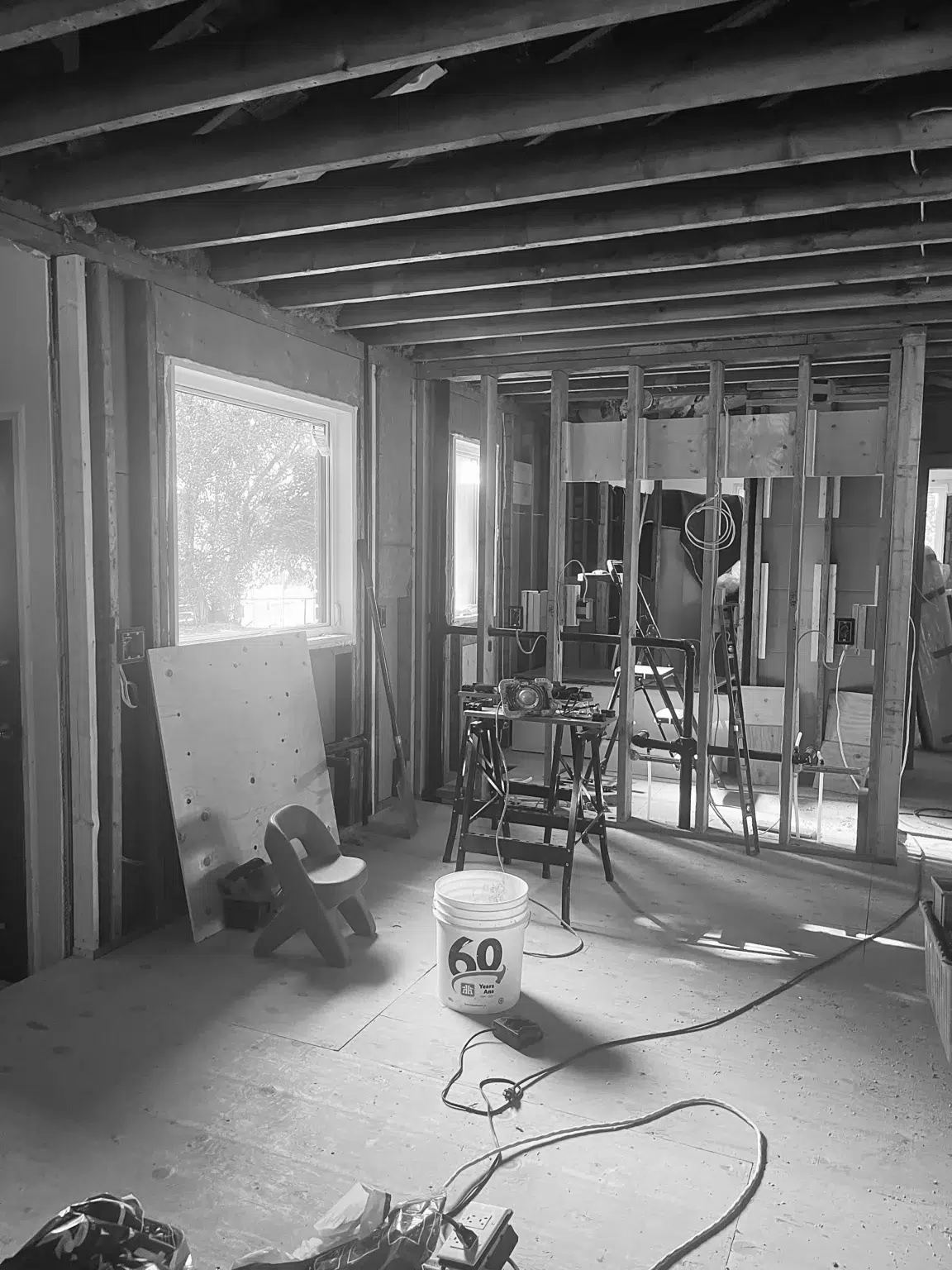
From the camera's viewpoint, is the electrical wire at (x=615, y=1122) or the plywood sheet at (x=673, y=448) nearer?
the electrical wire at (x=615, y=1122)

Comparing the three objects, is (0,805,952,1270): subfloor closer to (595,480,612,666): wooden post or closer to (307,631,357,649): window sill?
(307,631,357,649): window sill

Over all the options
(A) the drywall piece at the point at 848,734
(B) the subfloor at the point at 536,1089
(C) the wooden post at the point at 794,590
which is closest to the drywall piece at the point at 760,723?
(A) the drywall piece at the point at 848,734

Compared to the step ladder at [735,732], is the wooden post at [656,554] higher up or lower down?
higher up

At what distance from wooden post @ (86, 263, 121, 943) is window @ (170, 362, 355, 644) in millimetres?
356

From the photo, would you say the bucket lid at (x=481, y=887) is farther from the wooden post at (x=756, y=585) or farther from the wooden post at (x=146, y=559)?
the wooden post at (x=756, y=585)

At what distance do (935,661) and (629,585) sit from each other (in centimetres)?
352

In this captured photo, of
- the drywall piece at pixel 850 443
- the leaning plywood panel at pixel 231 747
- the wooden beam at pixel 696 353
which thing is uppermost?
the wooden beam at pixel 696 353

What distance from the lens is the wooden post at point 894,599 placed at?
14.8 feet

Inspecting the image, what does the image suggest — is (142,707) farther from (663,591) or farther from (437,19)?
(663,591)

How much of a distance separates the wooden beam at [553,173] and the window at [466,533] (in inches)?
133

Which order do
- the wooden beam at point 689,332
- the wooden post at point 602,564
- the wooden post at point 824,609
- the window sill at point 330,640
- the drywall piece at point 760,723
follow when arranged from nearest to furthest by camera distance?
the wooden beam at point 689,332 → the window sill at point 330,640 → the wooden post at point 824,609 → the drywall piece at point 760,723 → the wooden post at point 602,564

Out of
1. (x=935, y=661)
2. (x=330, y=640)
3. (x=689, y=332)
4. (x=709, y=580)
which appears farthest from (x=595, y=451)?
(x=935, y=661)

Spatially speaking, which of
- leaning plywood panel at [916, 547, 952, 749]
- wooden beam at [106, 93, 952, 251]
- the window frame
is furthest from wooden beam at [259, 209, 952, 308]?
leaning plywood panel at [916, 547, 952, 749]

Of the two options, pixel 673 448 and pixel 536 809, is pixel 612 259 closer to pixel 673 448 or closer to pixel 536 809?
pixel 673 448
